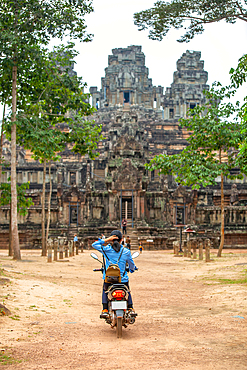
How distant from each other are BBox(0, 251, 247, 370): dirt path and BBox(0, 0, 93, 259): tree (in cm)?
924

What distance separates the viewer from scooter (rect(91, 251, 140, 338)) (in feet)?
22.1

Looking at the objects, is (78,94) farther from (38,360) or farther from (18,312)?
(38,360)

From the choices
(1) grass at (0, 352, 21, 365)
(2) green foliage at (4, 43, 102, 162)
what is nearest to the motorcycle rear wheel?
(1) grass at (0, 352, 21, 365)

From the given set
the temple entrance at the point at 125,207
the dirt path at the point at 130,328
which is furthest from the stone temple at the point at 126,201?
the dirt path at the point at 130,328

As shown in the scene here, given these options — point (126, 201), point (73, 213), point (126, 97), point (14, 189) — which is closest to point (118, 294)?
point (14, 189)

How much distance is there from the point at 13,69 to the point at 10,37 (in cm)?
170

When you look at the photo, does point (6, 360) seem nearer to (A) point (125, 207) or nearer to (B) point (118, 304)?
(B) point (118, 304)

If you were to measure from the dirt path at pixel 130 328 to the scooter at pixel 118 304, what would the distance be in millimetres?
239

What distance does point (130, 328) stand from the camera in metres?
7.59

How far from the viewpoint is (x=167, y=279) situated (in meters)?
15.7

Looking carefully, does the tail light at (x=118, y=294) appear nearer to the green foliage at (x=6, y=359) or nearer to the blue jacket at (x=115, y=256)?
the blue jacket at (x=115, y=256)

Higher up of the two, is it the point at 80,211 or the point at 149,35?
the point at 149,35

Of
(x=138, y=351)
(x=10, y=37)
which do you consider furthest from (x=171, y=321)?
(x=10, y=37)

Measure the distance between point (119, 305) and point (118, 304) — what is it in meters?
0.02
